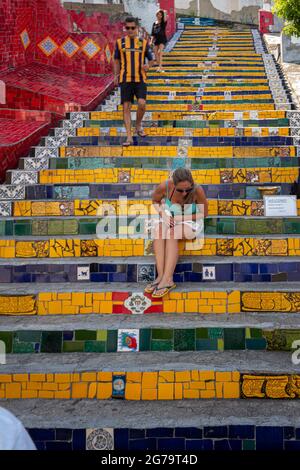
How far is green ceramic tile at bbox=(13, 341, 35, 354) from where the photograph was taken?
3369 mm

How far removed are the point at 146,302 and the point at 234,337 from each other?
725 millimetres

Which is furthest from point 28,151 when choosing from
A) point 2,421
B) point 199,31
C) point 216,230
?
point 199,31

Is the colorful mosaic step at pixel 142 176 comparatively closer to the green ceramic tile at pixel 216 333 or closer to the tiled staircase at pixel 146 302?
the tiled staircase at pixel 146 302

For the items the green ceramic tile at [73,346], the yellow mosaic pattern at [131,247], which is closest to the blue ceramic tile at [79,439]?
the green ceramic tile at [73,346]

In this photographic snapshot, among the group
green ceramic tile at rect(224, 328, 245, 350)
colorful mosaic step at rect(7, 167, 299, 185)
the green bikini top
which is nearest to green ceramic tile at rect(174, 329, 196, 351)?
green ceramic tile at rect(224, 328, 245, 350)

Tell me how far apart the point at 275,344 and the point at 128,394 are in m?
1.08

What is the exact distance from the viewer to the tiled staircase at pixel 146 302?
8.98 feet

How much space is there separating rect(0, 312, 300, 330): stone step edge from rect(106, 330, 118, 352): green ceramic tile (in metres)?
0.03

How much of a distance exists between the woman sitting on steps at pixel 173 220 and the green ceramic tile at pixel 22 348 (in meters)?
0.94

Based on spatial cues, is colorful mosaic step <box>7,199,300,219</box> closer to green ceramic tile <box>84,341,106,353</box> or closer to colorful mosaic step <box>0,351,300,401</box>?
green ceramic tile <box>84,341,106,353</box>

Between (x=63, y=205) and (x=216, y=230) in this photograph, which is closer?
(x=216, y=230)

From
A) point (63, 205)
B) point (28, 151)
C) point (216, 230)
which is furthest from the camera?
point (28, 151)

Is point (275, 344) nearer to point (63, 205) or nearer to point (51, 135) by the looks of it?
point (63, 205)

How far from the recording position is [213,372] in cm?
298
